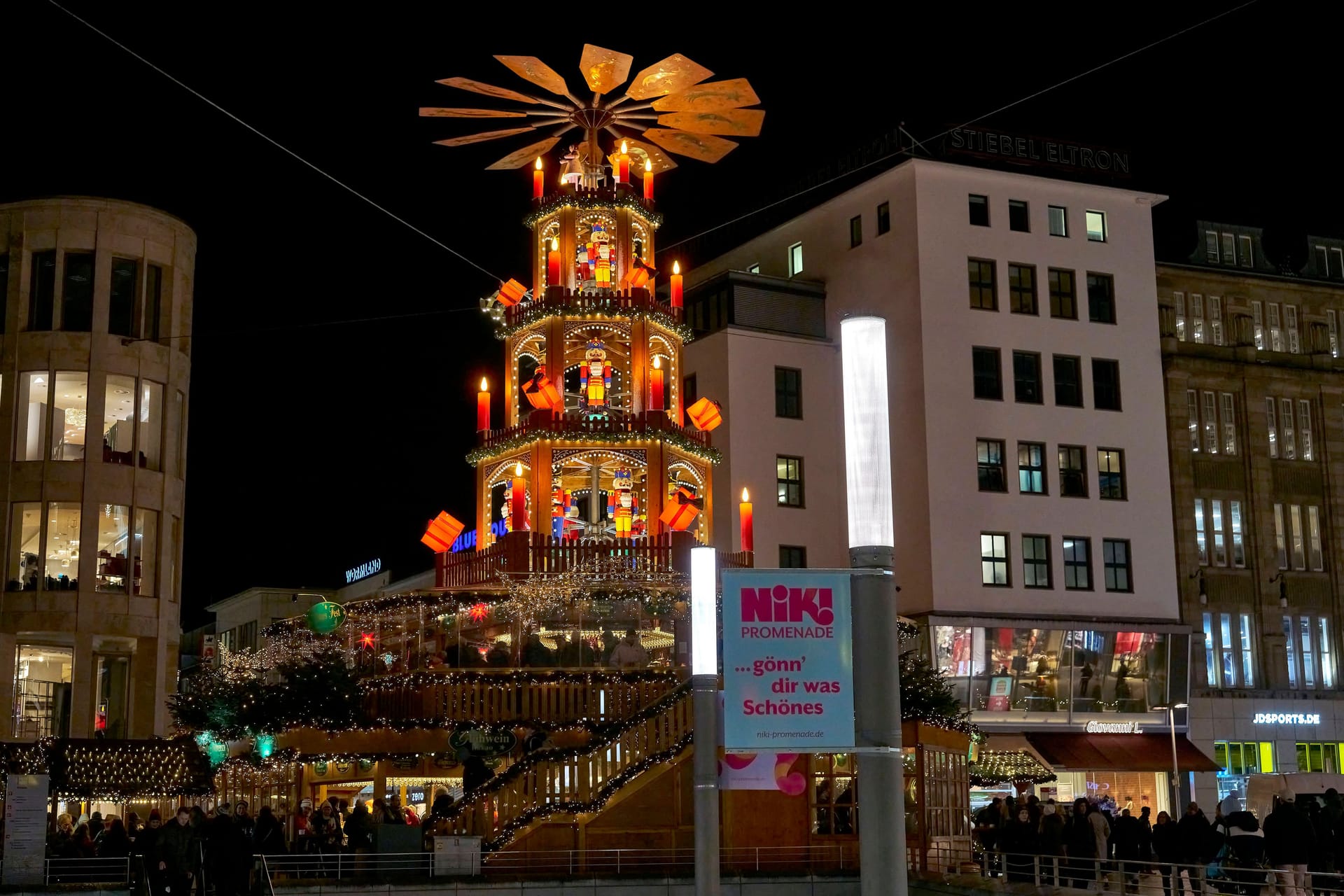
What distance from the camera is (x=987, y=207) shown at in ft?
181

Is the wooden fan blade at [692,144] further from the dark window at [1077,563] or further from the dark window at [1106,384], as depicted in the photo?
the dark window at [1077,563]

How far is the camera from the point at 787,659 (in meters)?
11.0

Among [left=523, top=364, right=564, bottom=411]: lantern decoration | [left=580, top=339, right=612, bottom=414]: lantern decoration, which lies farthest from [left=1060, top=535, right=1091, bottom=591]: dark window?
[left=523, top=364, right=564, bottom=411]: lantern decoration

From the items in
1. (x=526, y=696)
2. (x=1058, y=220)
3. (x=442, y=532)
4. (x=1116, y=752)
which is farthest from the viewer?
(x=1058, y=220)

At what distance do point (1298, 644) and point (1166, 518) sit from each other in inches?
293

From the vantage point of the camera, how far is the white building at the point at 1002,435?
174ft

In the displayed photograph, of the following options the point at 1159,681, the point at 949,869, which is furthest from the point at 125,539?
the point at 1159,681

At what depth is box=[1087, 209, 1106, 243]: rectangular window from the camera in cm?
5694

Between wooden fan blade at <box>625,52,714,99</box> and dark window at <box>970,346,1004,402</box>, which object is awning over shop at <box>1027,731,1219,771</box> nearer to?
dark window at <box>970,346,1004,402</box>

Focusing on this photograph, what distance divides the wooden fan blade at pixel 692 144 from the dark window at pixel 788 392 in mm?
13718

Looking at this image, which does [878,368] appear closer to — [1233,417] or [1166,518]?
[1166,518]

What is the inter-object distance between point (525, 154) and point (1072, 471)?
860 inches

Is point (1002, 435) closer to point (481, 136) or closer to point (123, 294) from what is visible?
point (481, 136)

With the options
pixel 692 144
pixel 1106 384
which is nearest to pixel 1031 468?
pixel 1106 384
